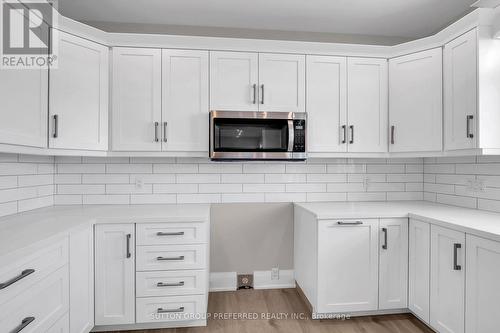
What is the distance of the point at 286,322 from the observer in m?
2.21

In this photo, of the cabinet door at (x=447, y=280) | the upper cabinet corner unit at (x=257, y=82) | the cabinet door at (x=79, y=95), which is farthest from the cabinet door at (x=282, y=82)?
the cabinet door at (x=447, y=280)

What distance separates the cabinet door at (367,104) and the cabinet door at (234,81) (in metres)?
0.87

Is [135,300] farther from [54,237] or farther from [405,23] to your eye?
[405,23]

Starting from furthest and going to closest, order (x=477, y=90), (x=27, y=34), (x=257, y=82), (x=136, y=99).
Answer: (x=257, y=82)
(x=136, y=99)
(x=477, y=90)
(x=27, y=34)

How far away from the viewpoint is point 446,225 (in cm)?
184

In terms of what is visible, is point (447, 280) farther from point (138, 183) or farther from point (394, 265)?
point (138, 183)

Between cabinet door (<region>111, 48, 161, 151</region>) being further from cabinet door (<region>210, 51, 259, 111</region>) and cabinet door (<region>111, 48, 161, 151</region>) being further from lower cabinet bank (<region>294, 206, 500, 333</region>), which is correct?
lower cabinet bank (<region>294, 206, 500, 333</region>)

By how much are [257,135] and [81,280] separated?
5.40 feet

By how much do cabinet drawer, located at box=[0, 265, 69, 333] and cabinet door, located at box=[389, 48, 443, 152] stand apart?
269 cm

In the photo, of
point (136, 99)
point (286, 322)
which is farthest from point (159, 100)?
point (286, 322)

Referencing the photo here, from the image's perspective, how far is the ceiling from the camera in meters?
2.33

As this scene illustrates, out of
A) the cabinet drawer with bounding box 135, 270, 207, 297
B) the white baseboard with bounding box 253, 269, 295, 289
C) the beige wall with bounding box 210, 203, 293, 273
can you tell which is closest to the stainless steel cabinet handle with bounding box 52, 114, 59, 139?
the cabinet drawer with bounding box 135, 270, 207, 297

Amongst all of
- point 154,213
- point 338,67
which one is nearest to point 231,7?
point 338,67

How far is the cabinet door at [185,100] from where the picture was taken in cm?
235
